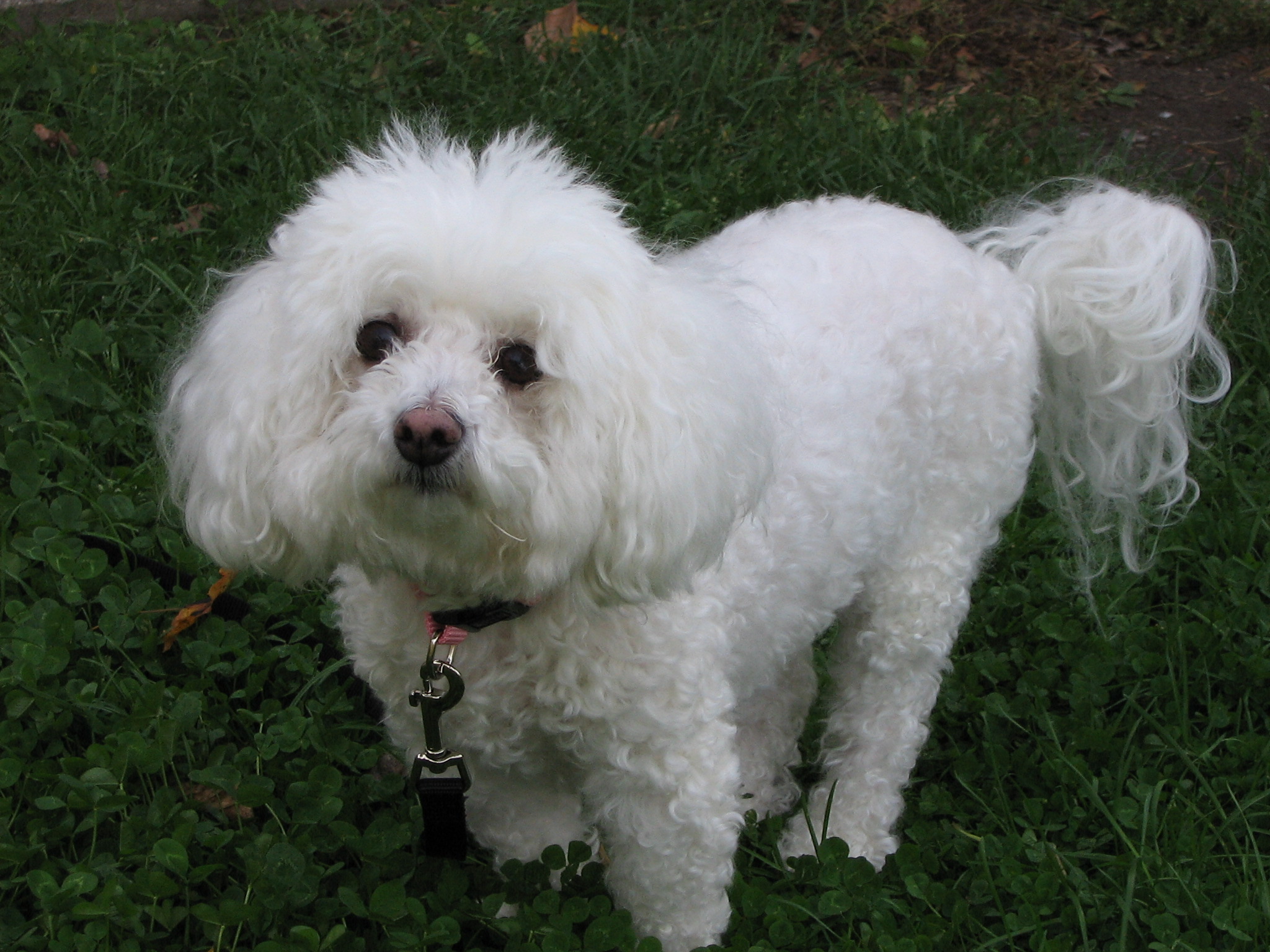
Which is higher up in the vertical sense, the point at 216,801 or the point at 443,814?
the point at 443,814

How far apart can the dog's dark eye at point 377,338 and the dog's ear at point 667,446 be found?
0.27 metres

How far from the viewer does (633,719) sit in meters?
1.79

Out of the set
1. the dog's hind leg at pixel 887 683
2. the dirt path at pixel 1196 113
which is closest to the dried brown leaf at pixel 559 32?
the dirt path at pixel 1196 113

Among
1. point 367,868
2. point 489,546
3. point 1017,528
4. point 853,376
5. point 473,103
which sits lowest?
point 1017,528

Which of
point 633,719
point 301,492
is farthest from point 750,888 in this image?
point 301,492

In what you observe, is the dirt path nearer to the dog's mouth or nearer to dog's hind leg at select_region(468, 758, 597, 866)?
dog's hind leg at select_region(468, 758, 597, 866)

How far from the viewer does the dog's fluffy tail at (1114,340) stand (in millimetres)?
2250

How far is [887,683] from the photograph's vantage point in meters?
2.41

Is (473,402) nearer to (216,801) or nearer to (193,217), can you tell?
(216,801)

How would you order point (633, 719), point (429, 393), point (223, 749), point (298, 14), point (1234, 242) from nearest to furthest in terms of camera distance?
point (429, 393)
point (633, 719)
point (223, 749)
point (1234, 242)
point (298, 14)

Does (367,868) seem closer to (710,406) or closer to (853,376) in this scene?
(710,406)

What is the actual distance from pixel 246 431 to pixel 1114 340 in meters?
1.61

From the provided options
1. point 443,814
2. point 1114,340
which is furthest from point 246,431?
point 1114,340

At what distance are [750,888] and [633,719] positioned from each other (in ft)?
1.75
